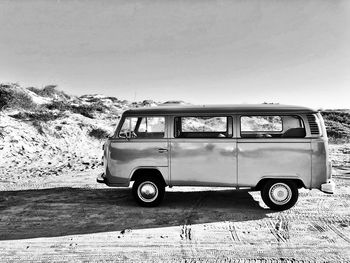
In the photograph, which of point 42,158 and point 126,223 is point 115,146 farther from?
point 42,158

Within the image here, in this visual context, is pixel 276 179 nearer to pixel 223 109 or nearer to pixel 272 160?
pixel 272 160

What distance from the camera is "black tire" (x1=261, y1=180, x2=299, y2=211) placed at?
22.4ft

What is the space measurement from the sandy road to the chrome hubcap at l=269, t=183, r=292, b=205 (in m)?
0.27

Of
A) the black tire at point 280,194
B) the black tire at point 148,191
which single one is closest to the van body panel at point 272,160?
the black tire at point 280,194

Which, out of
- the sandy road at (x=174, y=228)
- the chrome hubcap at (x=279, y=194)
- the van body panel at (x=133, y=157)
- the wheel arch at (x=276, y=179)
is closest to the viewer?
the sandy road at (x=174, y=228)

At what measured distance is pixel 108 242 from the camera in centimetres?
527

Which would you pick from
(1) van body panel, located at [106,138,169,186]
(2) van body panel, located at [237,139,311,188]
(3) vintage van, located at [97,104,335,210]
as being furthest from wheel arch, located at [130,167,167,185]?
(2) van body panel, located at [237,139,311,188]

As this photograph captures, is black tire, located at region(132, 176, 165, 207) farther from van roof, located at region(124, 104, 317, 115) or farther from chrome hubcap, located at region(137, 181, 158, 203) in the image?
van roof, located at region(124, 104, 317, 115)

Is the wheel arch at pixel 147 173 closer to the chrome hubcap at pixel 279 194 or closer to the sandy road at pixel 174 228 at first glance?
the sandy road at pixel 174 228

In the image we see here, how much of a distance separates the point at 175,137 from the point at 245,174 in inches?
71.3

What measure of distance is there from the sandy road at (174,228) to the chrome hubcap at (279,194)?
0.27 metres

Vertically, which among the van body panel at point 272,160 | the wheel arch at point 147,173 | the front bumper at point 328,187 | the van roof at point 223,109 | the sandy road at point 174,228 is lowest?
the sandy road at point 174,228

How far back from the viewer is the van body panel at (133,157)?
7082 mm

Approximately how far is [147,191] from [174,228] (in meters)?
1.55
